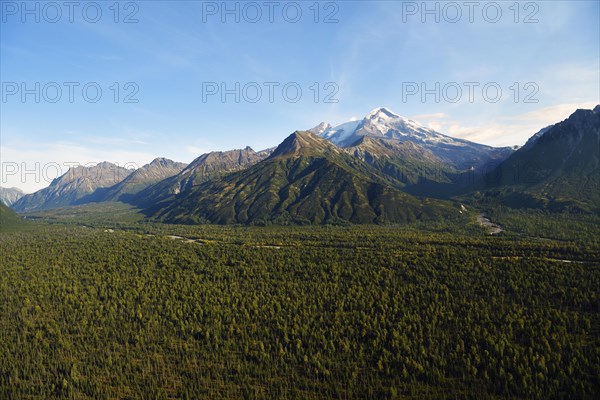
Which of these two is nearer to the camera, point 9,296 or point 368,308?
point 368,308

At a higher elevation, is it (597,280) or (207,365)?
(597,280)

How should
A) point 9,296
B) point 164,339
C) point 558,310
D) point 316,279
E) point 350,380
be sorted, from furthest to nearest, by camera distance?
point 316,279 → point 9,296 → point 558,310 → point 164,339 → point 350,380

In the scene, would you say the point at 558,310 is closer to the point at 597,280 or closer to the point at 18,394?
the point at 597,280

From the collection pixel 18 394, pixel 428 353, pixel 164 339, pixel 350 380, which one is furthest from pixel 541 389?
pixel 18 394

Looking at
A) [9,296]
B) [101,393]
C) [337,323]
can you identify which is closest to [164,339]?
[101,393]

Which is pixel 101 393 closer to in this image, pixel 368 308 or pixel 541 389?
pixel 368 308

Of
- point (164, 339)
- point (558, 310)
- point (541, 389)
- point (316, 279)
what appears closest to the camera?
point (541, 389)

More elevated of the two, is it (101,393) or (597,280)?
(597,280)

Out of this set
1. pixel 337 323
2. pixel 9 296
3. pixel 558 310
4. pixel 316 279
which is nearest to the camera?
pixel 337 323

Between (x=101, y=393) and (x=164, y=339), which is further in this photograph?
(x=164, y=339)
